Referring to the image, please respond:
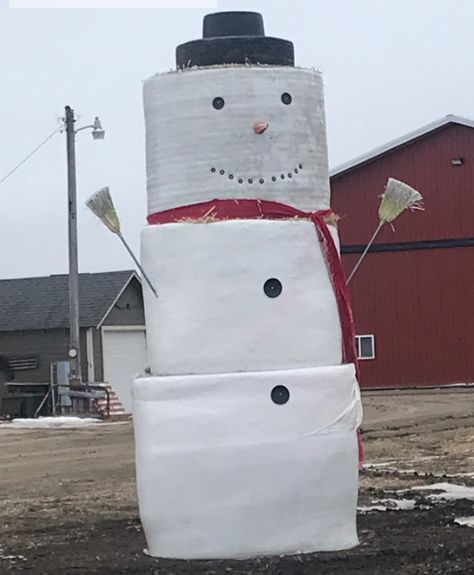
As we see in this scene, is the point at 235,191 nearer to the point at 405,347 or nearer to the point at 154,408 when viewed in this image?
the point at 154,408

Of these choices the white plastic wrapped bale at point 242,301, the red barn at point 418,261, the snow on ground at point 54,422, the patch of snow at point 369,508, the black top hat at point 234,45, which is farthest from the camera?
the red barn at point 418,261

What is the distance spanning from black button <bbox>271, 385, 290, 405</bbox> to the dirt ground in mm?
959

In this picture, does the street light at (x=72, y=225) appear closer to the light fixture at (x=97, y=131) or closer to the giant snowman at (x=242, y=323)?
the light fixture at (x=97, y=131)

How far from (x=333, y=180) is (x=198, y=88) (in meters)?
23.3

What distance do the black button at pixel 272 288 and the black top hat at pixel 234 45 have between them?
4.84 ft

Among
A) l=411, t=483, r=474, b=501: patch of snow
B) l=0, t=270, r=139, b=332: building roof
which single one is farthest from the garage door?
l=411, t=483, r=474, b=501: patch of snow

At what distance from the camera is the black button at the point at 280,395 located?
8.49m

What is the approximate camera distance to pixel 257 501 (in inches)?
333

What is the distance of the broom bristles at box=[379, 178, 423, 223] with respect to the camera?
30.6 ft

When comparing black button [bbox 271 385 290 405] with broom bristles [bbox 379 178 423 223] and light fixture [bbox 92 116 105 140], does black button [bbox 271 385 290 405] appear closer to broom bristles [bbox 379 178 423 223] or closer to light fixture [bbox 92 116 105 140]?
broom bristles [bbox 379 178 423 223]

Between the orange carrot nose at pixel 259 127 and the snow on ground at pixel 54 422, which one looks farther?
the snow on ground at pixel 54 422

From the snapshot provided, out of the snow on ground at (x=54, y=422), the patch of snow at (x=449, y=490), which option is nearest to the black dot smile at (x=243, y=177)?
the patch of snow at (x=449, y=490)

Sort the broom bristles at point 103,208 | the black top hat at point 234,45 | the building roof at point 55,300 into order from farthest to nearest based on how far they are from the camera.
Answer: the building roof at point 55,300 < the broom bristles at point 103,208 < the black top hat at point 234,45

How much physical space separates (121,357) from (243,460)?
90.1 ft
